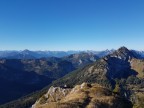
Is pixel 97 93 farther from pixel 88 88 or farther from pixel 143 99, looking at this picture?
pixel 143 99

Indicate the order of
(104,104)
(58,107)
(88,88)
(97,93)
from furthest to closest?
(88,88)
(97,93)
(104,104)
(58,107)

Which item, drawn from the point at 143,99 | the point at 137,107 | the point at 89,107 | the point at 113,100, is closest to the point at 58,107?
the point at 89,107

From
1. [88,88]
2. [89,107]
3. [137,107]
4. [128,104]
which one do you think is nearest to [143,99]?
[137,107]

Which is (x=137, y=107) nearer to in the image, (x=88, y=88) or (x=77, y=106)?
(x=88, y=88)

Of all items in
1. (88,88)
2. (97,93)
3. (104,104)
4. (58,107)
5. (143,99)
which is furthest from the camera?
(143,99)

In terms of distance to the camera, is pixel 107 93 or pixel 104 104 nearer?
pixel 104 104

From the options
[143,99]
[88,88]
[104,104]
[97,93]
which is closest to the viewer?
[104,104]

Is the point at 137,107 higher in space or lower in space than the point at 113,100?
lower

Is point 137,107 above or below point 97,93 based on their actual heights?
below

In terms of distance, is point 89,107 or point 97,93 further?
point 97,93
